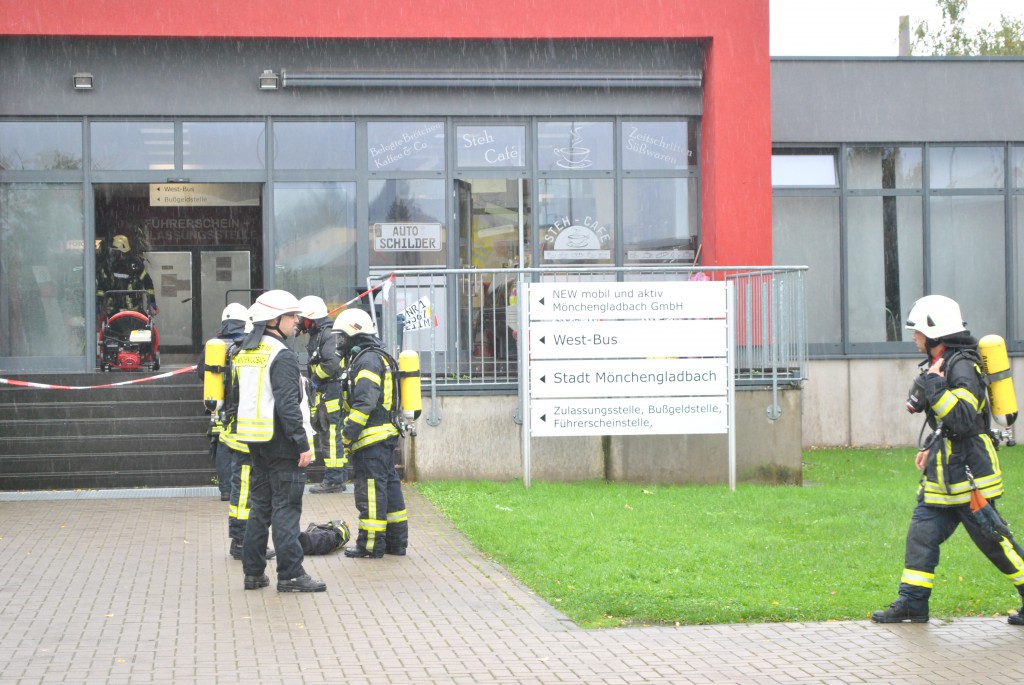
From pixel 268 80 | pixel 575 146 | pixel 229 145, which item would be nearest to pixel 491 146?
pixel 575 146

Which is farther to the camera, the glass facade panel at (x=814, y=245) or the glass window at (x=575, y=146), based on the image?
the glass facade panel at (x=814, y=245)

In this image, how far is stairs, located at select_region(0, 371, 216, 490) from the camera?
47.5ft

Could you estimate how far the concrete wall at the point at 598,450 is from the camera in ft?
47.1

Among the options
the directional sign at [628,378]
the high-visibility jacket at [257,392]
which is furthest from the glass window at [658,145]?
the high-visibility jacket at [257,392]

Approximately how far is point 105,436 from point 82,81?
18.3 feet

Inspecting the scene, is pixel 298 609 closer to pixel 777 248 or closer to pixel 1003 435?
pixel 1003 435

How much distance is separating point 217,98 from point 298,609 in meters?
11.6

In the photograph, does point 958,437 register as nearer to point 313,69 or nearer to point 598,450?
point 598,450

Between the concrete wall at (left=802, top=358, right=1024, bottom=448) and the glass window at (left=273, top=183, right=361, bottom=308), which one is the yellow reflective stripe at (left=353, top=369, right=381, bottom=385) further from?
the concrete wall at (left=802, top=358, right=1024, bottom=448)

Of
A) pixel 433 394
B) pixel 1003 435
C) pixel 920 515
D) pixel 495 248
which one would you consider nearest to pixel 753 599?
pixel 920 515

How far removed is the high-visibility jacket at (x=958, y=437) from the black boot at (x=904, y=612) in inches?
23.1

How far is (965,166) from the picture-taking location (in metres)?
20.2

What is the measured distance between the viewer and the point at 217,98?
715 inches

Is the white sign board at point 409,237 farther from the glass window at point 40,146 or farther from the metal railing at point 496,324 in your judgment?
the glass window at point 40,146
